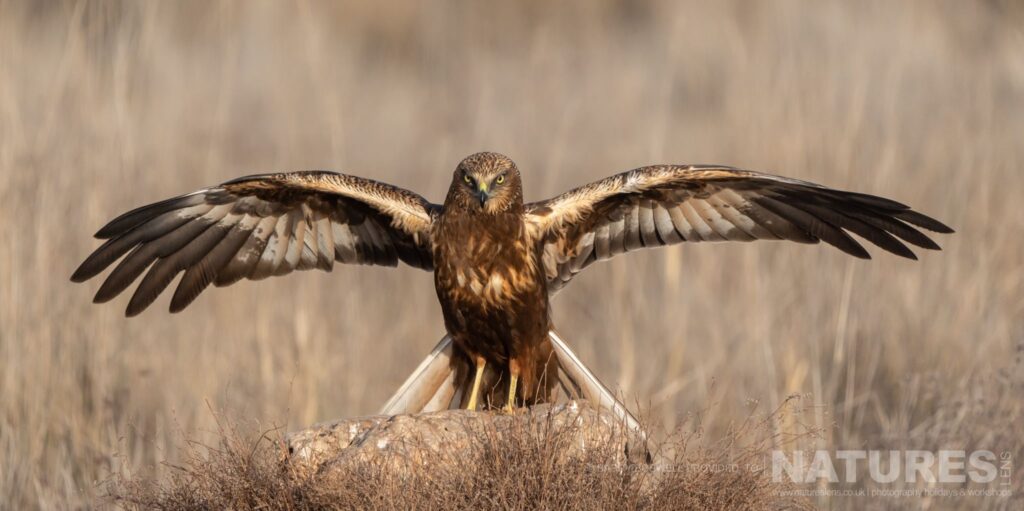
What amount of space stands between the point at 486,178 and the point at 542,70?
777cm

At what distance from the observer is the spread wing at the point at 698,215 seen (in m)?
5.71

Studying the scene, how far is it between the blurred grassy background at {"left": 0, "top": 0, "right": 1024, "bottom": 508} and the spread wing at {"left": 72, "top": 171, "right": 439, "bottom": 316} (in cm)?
70

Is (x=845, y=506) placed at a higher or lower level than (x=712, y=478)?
lower

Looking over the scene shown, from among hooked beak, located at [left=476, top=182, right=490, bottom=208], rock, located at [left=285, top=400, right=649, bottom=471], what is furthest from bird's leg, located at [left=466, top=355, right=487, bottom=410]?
rock, located at [left=285, top=400, right=649, bottom=471]

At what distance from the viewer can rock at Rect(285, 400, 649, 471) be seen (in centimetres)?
428

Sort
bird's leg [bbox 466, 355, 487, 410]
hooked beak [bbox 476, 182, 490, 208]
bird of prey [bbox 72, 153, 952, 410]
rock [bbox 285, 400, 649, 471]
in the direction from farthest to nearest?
bird's leg [bbox 466, 355, 487, 410], bird of prey [bbox 72, 153, 952, 410], hooked beak [bbox 476, 182, 490, 208], rock [bbox 285, 400, 649, 471]

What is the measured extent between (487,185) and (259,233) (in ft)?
4.43

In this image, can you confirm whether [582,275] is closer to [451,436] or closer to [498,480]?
[451,436]

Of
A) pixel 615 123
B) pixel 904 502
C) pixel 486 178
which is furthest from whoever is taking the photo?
pixel 615 123

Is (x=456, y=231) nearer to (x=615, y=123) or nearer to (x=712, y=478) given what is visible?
(x=712, y=478)

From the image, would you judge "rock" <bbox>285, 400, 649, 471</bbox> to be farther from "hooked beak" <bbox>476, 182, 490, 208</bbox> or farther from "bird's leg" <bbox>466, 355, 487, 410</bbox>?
"hooked beak" <bbox>476, 182, 490, 208</bbox>

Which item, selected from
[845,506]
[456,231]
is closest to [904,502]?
[845,506]

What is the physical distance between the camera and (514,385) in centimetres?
580

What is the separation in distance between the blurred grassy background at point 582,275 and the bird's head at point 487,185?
1254mm
